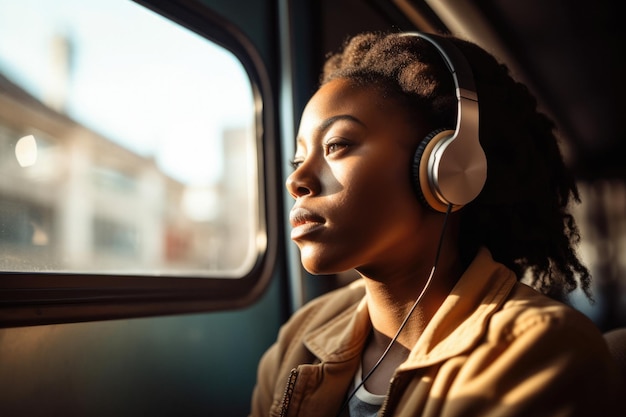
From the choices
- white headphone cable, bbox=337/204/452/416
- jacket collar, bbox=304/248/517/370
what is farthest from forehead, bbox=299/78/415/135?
jacket collar, bbox=304/248/517/370

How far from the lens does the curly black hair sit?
1089mm

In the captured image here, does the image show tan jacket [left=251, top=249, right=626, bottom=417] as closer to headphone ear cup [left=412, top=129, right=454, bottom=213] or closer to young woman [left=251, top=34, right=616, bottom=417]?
young woman [left=251, top=34, right=616, bottom=417]

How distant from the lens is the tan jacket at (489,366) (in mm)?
789

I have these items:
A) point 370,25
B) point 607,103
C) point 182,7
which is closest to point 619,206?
point 607,103

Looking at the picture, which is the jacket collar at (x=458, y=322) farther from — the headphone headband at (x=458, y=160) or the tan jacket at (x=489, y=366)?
the headphone headband at (x=458, y=160)

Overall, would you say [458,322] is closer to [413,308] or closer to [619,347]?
[413,308]

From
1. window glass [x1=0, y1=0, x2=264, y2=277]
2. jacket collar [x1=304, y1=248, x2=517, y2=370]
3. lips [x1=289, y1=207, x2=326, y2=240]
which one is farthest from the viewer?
window glass [x1=0, y1=0, x2=264, y2=277]

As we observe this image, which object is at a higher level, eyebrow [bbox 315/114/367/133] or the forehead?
the forehead

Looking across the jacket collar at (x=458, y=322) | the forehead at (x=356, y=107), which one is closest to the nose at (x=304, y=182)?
the forehead at (x=356, y=107)

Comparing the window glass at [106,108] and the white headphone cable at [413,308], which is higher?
the window glass at [106,108]

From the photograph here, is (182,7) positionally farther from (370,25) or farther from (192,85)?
(370,25)

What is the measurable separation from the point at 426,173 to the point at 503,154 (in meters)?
0.22

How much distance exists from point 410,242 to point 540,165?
0.34 metres

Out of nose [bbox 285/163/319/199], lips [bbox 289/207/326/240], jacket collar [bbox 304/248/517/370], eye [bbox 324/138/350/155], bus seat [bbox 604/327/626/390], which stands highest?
eye [bbox 324/138/350/155]
